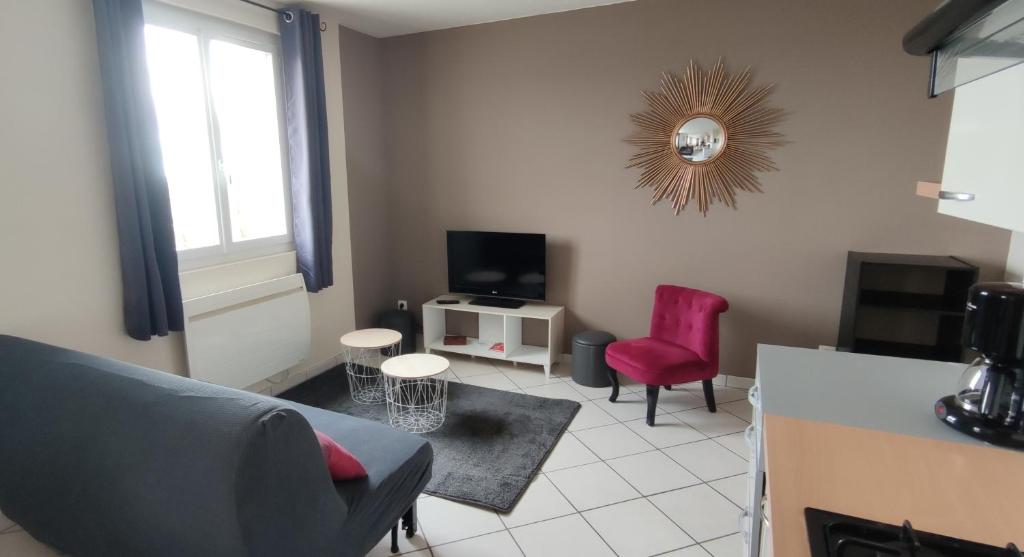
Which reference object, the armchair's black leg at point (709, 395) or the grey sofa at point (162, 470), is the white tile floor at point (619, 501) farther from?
the grey sofa at point (162, 470)

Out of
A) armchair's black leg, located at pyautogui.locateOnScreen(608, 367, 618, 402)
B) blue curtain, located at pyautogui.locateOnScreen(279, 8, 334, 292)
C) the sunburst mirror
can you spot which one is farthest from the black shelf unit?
blue curtain, located at pyautogui.locateOnScreen(279, 8, 334, 292)

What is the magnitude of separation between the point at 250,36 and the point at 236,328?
6.00ft

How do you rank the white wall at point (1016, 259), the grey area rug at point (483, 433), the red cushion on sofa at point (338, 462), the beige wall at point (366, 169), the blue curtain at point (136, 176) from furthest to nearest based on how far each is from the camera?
the beige wall at point (366, 169), the white wall at point (1016, 259), the grey area rug at point (483, 433), the blue curtain at point (136, 176), the red cushion on sofa at point (338, 462)

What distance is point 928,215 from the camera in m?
3.08

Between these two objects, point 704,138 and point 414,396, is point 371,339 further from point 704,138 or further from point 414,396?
point 704,138

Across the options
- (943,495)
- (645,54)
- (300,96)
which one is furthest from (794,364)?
(300,96)

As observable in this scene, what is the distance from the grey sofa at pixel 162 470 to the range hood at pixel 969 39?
158 centimetres

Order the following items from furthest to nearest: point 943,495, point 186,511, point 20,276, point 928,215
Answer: point 928,215
point 20,276
point 186,511
point 943,495

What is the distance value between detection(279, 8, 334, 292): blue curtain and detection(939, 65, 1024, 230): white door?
11.0 ft

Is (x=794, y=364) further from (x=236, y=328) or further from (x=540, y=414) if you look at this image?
(x=236, y=328)

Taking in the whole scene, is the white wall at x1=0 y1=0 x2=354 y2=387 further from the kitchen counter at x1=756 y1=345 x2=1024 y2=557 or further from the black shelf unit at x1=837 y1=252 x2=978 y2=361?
the black shelf unit at x1=837 y1=252 x2=978 y2=361

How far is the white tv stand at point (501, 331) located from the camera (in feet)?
13.0

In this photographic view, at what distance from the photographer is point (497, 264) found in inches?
→ 162

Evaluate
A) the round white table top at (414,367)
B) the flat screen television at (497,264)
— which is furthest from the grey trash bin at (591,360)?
the round white table top at (414,367)
